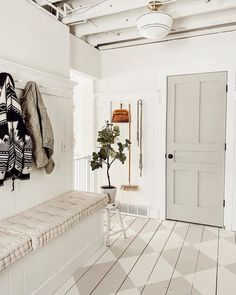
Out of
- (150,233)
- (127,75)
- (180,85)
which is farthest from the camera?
(127,75)

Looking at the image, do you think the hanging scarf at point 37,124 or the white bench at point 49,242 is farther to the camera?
the hanging scarf at point 37,124

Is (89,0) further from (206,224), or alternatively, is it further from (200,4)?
(206,224)

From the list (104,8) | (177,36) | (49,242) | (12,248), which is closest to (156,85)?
(177,36)

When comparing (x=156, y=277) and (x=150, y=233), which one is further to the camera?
(x=150, y=233)

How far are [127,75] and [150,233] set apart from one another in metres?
2.29

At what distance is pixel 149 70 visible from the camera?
12.6 feet

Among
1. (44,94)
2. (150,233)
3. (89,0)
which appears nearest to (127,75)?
(89,0)

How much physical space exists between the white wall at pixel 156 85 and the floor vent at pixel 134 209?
78 millimetres

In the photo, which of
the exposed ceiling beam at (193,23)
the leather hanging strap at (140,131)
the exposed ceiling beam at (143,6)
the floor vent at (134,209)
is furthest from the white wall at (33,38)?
the floor vent at (134,209)

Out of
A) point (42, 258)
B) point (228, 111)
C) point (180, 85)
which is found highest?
point (180, 85)

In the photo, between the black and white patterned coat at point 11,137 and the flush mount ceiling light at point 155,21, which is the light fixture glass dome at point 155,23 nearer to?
the flush mount ceiling light at point 155,21

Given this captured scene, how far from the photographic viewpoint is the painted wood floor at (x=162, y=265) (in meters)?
2.26

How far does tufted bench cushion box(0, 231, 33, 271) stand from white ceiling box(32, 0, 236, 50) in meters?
2.16

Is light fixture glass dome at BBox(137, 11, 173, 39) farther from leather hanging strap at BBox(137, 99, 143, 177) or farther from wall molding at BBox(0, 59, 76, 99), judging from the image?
leather hanging strap at BBox(137, 99, 143, 177)
